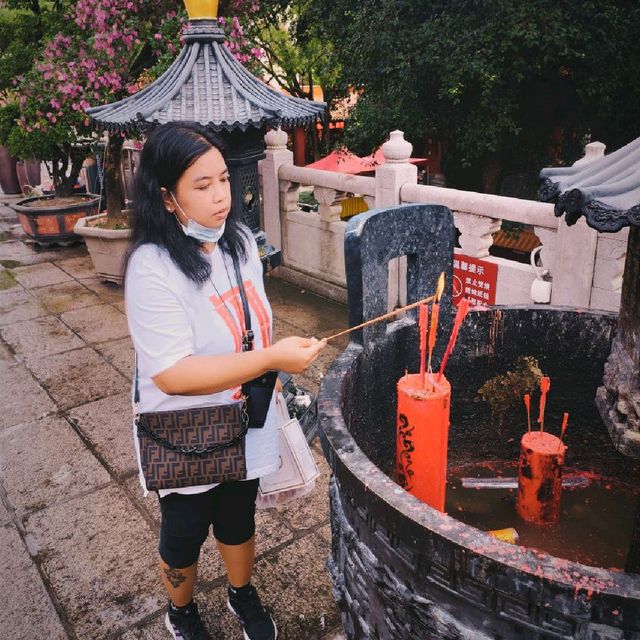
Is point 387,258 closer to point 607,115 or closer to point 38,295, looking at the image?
point 38,295

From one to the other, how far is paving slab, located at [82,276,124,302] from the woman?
5719 mm

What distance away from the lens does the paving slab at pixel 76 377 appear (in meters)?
4.98

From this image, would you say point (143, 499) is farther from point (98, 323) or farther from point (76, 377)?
point (98, 323)

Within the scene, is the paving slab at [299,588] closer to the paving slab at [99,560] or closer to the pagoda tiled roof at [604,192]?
the paving slab at [99,560]

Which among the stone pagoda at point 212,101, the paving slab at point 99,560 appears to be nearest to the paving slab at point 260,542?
the paving slab at point 99,560

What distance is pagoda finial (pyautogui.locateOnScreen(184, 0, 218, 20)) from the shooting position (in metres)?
3.55

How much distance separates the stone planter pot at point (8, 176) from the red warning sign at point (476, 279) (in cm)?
1507

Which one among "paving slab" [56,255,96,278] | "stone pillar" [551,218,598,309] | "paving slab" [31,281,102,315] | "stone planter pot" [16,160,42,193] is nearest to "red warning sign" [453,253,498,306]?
"stone pillar" [551,218,598,309]

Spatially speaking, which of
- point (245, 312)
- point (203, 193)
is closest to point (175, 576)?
point (245, 312)

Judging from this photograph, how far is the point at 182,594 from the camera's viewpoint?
2.39 meters

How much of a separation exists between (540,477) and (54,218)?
9.06 meters

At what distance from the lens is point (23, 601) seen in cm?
282

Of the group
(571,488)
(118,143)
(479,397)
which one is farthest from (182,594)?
(118,143)

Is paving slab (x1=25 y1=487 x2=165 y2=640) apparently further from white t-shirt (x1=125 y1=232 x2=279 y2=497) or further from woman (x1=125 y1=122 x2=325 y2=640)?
white t-shirt (x1=125 y1=232 x2=279 y2=497)
